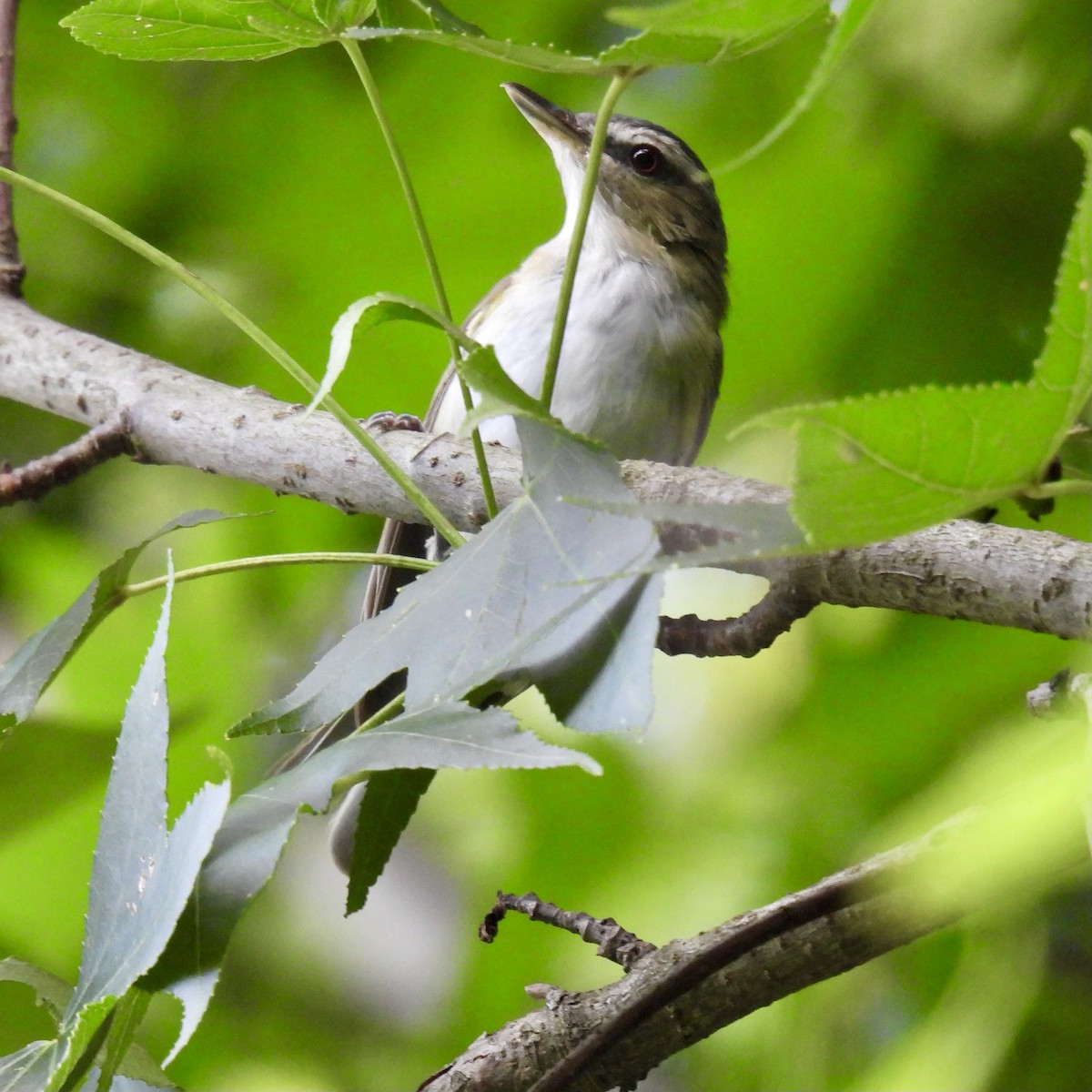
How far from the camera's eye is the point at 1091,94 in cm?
104

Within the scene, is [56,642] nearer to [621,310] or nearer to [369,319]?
[369,319]

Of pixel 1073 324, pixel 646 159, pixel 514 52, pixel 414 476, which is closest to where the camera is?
pixel 1073 324

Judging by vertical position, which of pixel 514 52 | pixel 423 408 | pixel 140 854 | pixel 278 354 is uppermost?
pixel 514 52

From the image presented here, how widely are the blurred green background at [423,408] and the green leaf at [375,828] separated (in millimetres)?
497

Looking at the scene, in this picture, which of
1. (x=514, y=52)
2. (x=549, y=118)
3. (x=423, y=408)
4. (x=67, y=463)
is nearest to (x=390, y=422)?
(x=67, y=463)

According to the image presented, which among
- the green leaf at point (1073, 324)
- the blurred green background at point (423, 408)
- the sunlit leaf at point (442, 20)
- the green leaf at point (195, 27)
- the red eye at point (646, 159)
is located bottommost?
the blurred green background at point (423, 408)

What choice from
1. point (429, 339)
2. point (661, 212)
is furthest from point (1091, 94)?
point (429, 339)

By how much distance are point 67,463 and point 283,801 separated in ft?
1.52

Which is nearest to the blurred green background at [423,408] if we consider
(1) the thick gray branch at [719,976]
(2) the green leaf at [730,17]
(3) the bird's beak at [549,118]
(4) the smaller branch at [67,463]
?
(3) the bird's beak at [549,118]

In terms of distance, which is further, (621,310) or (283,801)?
(621,310)

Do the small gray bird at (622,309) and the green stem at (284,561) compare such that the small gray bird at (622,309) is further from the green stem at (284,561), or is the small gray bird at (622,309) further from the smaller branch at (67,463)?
the green stem at (284,561)

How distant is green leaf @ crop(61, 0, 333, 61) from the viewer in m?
0.48

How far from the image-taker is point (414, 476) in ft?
2.01

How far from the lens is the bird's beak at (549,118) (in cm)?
103
